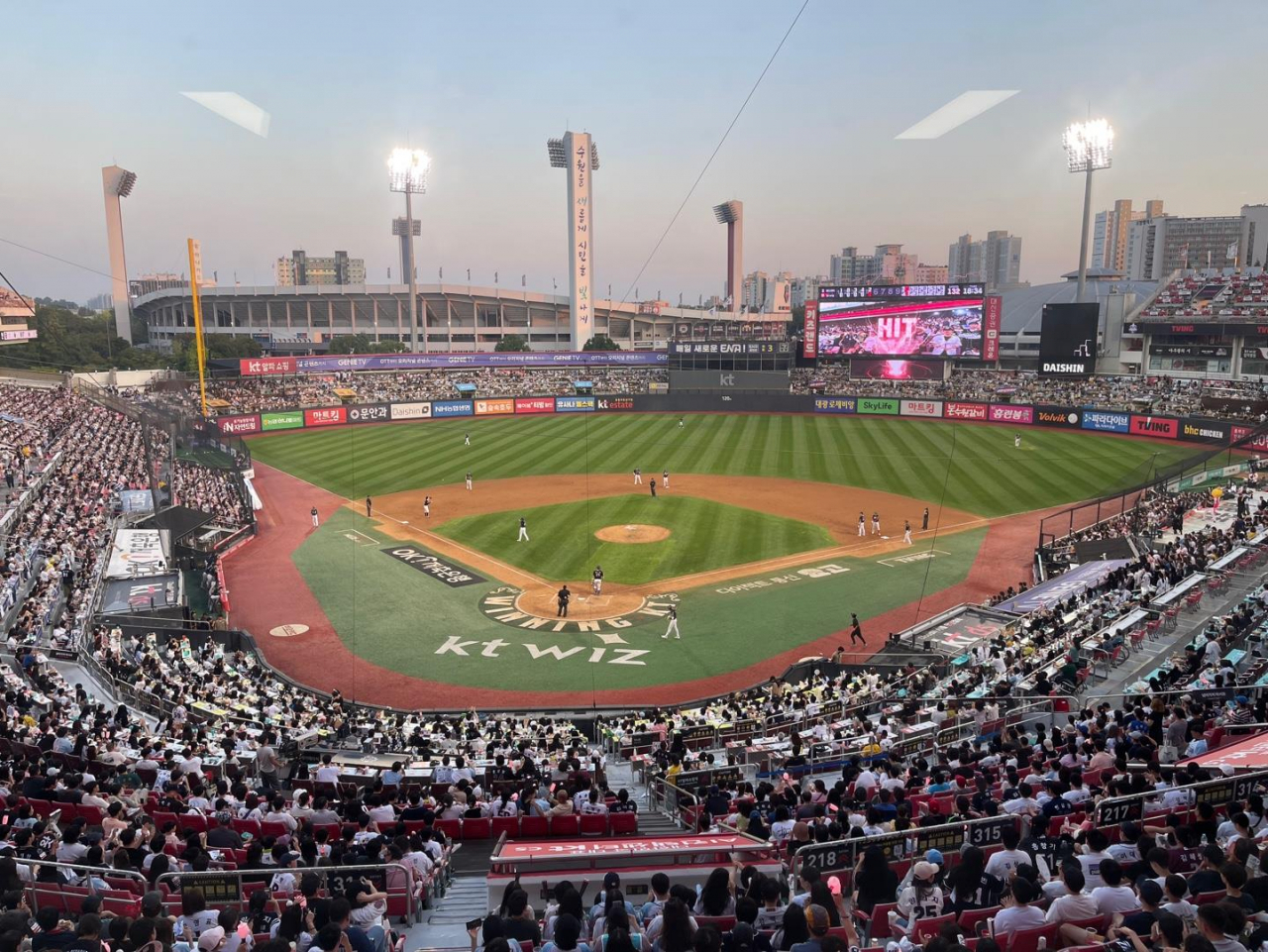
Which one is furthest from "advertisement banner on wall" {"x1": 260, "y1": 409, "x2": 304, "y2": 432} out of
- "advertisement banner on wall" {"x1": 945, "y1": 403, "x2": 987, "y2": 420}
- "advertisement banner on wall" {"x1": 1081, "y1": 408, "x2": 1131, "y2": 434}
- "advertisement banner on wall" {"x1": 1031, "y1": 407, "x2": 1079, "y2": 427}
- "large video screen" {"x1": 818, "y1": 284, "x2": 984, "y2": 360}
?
"advertisement banner on wall" {"x1": 1081, "y1": 408, "x2": 1131, "y2": 434}

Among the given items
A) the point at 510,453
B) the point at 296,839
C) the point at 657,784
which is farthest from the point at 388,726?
the point at 510,453

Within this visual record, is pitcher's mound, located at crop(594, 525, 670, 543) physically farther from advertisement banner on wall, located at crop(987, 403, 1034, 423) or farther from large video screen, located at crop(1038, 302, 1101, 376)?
large video screen, located at crop(1038, 302, 1101, 376)

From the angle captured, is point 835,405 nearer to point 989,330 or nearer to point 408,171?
point 989,330

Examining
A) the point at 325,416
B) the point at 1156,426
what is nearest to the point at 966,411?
the point at 1156,426

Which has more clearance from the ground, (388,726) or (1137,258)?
(1137,258)

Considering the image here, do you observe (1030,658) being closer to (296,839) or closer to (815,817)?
(815,817)

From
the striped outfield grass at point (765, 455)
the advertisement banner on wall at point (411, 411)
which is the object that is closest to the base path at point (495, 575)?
the striped outfield grass at point (765, 455)
